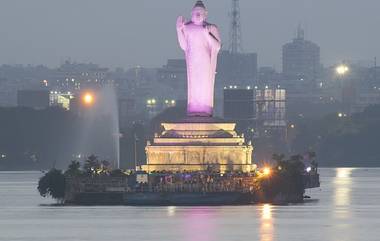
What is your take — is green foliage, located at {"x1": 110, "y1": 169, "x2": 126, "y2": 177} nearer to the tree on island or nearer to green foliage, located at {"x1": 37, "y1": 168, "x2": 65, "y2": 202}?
green foliage, located at {"x1": 37, "y1": 168, "x2": 65, "y2": 202}

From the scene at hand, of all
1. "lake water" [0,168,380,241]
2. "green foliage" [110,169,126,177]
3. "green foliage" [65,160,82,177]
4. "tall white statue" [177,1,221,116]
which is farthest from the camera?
"tall white statue" [177,1,221,116]

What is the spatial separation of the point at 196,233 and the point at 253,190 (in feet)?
57.2

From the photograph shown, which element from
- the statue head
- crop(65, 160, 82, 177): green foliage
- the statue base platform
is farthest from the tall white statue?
crop(65, 160, 82, 177): green foliage

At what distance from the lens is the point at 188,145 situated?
107375 millimetres

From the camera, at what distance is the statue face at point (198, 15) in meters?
108

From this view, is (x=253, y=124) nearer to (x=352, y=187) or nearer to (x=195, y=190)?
(x=352, y=187)

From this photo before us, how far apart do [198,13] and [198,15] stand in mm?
148

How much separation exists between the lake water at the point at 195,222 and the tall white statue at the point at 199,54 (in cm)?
604

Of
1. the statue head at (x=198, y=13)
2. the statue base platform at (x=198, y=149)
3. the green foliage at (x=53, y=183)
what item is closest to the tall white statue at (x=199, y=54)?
the statue head at (x=198, y=13)

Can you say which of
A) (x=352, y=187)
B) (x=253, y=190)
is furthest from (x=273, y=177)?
(x=352, y=187)

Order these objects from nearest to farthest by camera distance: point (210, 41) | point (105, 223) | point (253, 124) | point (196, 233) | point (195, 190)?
point (196, 233), point (105, 223), point (195, 190), point (210, 41), point (253, 124)

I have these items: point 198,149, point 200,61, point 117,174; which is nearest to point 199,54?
point 200,61

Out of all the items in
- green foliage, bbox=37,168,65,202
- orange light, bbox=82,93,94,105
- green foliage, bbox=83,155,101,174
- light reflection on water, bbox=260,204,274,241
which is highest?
orange light, bbox=82,93,94,105

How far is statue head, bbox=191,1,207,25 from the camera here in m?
108
